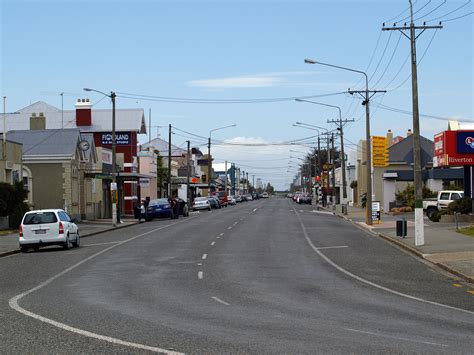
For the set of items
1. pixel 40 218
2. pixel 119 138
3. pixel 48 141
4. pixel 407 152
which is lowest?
pixel 40 218

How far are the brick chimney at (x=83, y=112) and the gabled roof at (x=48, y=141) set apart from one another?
20.5 metres

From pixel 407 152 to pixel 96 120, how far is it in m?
31.0

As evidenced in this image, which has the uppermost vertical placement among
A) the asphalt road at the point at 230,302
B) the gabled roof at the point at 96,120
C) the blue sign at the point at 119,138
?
the gabled roof at the point at 96,120

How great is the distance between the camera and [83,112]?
249ft

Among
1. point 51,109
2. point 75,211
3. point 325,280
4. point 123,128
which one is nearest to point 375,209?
point 75,211

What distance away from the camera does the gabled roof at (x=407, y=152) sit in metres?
68.6

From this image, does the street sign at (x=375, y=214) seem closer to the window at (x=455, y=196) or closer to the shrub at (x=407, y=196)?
the window at (x=455, y=196)

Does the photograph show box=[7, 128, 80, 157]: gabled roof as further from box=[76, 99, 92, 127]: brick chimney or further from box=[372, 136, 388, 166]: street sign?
box=[372, 136, 388, 166]: street sign

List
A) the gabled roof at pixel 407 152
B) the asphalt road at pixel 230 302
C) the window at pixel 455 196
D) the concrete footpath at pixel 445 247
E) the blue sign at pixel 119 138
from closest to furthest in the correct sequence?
the asphalt road at pixel 230 302 → the concrete footpath at pixel 445 247 → the window at pixel 455 196 → the gabled roof at pixel 407 152 → the blue sign at pixel 119 138

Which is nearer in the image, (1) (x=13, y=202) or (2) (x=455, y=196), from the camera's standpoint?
(1) (x=13, y=202)

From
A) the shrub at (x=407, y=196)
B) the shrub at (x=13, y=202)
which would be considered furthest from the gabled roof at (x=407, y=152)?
the shrub at (x=13, y=202)

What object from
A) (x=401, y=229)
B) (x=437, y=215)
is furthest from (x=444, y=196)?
(x=401, y=229)

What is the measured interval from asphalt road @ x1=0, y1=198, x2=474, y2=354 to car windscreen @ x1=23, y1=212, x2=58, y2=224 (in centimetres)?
137

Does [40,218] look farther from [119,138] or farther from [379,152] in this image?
[119,138]
